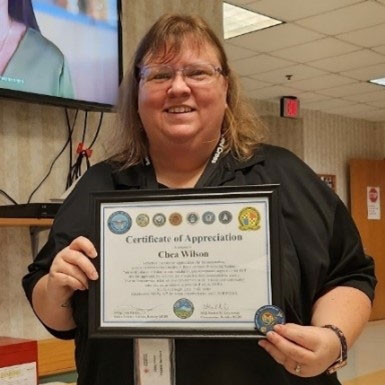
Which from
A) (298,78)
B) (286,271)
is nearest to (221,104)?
(286,271)

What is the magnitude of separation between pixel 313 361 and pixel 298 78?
5575 mm

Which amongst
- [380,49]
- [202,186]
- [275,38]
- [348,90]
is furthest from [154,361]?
[348,90]

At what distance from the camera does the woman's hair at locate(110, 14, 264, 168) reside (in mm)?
1222

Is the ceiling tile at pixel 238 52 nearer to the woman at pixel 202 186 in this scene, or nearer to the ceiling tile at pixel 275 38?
the ceiling tile at pixel 275 38

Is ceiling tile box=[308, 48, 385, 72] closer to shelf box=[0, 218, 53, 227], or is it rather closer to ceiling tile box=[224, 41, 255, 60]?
ceiling tile box=[224, 41, 255, 60]

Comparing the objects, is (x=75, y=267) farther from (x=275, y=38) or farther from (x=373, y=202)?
(x=373, y=202)

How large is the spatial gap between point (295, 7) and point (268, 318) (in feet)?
12.1

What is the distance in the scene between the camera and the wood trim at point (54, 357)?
2230 millimetres

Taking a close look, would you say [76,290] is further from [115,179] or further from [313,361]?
[313,361]

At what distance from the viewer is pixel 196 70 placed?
119 cm

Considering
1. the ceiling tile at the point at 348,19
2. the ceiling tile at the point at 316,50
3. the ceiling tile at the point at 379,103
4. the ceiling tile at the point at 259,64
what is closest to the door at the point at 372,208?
the ceiling tile at the point at 379,103

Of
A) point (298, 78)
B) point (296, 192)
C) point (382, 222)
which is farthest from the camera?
point (382, 222)

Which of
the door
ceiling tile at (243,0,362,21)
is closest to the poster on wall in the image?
the door

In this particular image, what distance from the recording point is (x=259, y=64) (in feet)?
19.0
